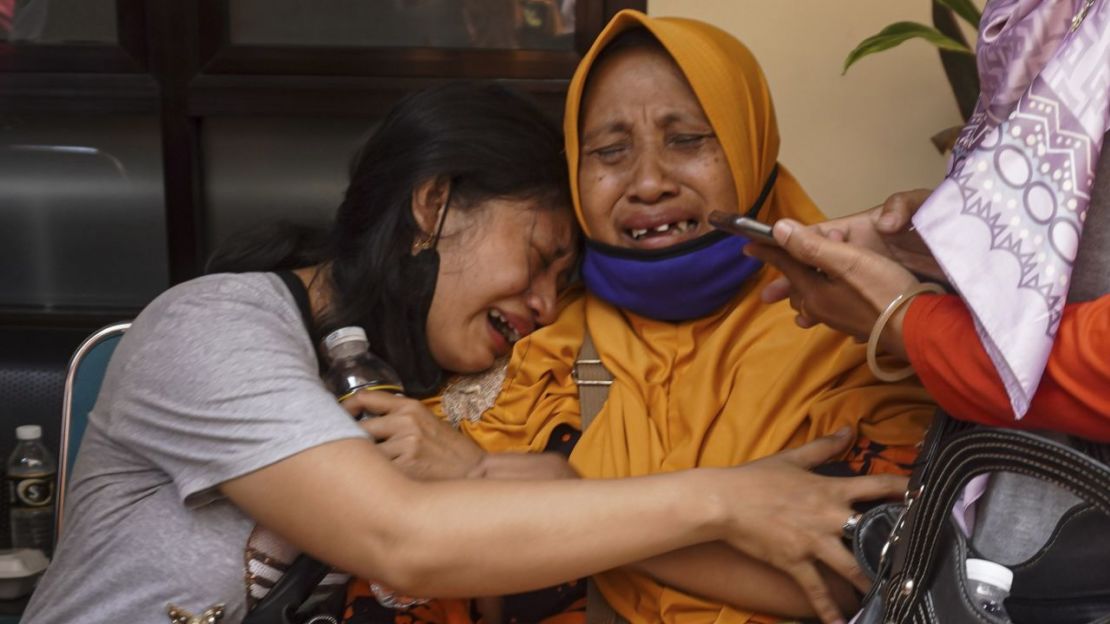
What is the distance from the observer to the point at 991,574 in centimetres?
106

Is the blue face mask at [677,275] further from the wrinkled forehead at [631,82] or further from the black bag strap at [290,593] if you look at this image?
the black bag strap at [290,593]

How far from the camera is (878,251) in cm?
147

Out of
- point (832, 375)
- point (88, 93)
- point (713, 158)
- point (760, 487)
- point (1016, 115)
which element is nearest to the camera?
point (1016, 115)

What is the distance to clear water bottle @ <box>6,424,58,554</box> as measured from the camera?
235 cm

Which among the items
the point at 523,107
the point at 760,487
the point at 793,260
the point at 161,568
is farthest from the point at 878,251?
the point at 161,568

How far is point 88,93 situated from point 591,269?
4.91 ft

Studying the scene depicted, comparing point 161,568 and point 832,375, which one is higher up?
point 832,375

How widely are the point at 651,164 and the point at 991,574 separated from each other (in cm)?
82

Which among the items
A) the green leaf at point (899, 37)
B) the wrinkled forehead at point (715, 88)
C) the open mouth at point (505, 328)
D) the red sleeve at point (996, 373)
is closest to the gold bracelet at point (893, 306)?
the red sleeve at point (996, 373)

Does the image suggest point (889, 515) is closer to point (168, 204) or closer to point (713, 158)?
point (713, 158)

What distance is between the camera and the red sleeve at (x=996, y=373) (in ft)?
3.40

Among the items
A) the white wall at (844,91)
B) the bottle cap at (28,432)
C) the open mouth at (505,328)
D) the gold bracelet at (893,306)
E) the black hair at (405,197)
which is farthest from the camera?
the white wall at (844,91)

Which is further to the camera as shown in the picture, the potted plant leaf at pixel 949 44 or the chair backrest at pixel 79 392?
the potted plant leaf at pixel 949 44

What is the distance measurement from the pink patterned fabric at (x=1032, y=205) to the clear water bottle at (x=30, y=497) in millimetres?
1872
